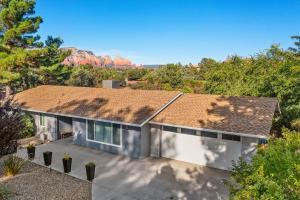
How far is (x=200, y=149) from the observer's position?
14.3m

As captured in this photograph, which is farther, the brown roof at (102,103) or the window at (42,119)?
the window at (42,119)

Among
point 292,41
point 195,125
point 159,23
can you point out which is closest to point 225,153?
point 195,125

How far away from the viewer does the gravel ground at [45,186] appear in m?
9.95

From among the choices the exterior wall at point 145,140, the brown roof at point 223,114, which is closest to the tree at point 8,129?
the exterior wall at point 145,140

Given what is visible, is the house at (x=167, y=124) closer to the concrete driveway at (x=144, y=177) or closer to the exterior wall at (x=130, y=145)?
the exterior wall at (x=130, y=145)

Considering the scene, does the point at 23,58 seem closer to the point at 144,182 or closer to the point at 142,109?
the point at 142,109

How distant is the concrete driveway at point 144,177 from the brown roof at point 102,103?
2547 millimetres

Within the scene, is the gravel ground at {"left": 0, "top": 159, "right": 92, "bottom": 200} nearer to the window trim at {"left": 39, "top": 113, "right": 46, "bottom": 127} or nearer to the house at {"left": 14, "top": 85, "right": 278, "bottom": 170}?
the house at {"left": 14, "top": 85, "right": 278, "bottom": 170}

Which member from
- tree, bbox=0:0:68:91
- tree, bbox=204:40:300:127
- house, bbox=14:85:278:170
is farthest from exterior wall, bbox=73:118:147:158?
tree, bbox=0:0:68:91

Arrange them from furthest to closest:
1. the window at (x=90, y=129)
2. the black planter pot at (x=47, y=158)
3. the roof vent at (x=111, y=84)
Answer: the roof vent at (x=111, y=84), the window at (x=90, y=129), the black planter pot at (x=47, y=158)

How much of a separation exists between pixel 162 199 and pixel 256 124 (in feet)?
21.1

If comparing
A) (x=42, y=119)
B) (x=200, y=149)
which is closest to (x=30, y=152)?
(x=42, y=119)

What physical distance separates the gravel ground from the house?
4517 mm

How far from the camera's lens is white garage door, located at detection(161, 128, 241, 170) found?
13452mm
